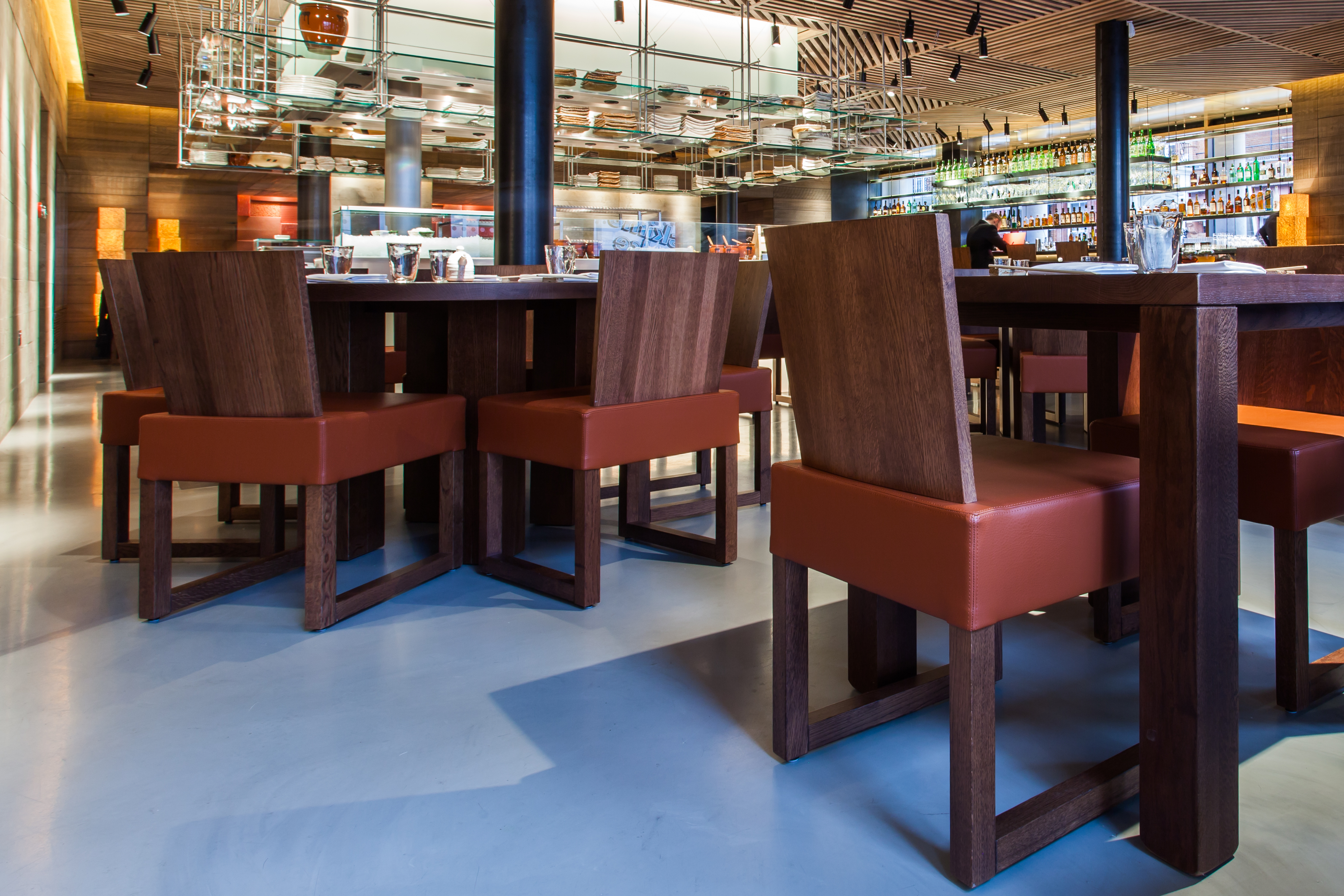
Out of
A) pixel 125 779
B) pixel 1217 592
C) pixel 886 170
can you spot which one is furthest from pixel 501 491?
pixel 886 170

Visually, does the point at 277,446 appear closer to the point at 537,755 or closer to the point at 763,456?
the point at 537,755

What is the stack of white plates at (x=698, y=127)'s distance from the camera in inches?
213

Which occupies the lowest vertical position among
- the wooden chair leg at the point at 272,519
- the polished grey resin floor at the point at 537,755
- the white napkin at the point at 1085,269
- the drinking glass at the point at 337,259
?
the polished grey resin floor at the point at 537,755

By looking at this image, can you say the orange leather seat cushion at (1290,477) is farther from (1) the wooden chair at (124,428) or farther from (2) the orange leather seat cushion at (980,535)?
(1) the wooden chair at (124,428)

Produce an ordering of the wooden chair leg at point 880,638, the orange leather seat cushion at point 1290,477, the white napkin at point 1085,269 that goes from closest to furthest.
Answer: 1. the white napkin at point 1085,269
2. the orange leather seat cushion at point 1290,477
3. the wooden chair leg at point 880,638

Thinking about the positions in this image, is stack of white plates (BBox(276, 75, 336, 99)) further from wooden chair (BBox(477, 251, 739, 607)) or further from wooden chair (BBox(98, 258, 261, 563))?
wooden chair (BBox(477, 251, 739, 607))

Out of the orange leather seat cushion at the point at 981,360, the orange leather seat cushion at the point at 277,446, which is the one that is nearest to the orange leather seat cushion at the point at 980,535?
the orange leather seat cushion at the point at 277,446

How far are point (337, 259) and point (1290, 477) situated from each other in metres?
2.33

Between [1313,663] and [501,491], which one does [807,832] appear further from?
[501,491]

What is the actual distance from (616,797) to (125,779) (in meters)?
0.76

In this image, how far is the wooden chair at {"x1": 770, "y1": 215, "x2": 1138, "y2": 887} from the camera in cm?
114

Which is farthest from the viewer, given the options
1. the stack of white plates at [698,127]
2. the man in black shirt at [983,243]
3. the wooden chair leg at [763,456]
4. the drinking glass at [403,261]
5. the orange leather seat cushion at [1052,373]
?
the man in black shirt at [983,243]

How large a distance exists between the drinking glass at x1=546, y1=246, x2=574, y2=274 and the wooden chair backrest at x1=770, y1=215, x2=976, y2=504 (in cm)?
188

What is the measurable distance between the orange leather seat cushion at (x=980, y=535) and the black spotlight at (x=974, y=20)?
20.9 feet
